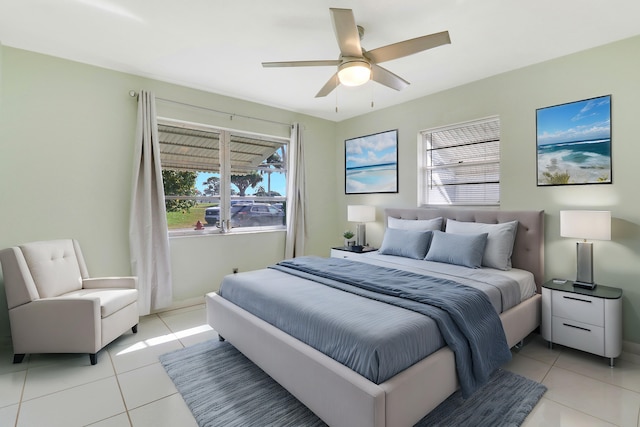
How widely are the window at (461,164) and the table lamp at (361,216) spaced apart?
0.74 meters

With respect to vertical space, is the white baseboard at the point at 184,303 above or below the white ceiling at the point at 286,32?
below

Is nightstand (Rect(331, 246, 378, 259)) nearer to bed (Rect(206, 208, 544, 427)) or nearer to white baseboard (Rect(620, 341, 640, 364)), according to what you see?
bed (Rect(206, 208, 544, 427))

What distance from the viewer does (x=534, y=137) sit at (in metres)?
3.12

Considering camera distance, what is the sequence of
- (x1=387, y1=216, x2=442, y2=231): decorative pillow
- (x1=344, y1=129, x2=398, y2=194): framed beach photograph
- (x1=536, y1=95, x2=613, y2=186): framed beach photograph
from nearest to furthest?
1. (x1=536, y1=95, x2=613, y2=186): framed beach photograph
2. (x1=387, y1=216, x2=442, y2=231): decorative pillow
3. (x1=344, y1=129, x2=398, y2=194): framed beach photograph

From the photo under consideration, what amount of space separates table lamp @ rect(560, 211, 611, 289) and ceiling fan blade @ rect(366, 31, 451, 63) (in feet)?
5.95

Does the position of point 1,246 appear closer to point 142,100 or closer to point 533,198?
point 142,100

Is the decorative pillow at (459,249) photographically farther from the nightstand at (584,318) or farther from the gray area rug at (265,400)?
the gray area rug at (265,400)

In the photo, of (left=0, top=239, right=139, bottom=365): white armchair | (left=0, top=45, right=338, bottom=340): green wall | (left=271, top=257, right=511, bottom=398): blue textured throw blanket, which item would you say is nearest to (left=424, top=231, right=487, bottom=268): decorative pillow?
(left=271, top=257, right=511, bottom=398): blue textured throw blanket

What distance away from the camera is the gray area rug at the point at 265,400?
1.86m

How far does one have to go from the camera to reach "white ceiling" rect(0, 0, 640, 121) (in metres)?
2.24

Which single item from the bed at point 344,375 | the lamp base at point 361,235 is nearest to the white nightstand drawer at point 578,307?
the bed at point 344,375

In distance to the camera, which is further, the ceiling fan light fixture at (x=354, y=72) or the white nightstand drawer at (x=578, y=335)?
the white nightstand drawer at (x=578, y=335)

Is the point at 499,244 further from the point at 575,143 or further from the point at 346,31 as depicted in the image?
the point at 346,31

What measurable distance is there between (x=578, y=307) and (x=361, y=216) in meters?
2.60
